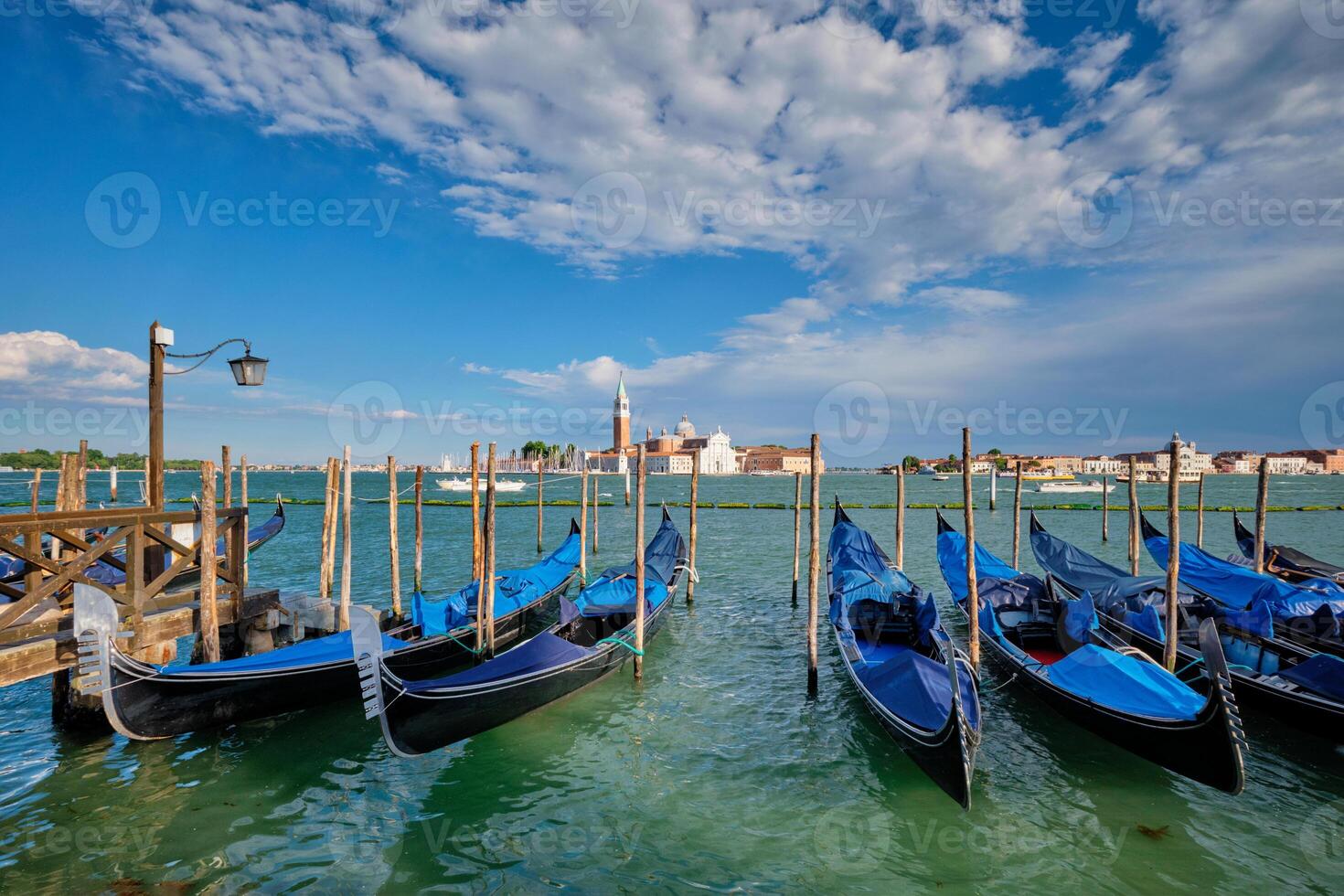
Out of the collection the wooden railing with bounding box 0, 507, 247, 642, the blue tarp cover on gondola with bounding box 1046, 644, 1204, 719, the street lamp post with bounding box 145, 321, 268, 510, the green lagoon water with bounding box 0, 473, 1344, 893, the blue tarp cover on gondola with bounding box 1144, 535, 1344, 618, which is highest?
the street lamp post with bounding box 145, 321, 268, 510

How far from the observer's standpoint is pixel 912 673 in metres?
5.44

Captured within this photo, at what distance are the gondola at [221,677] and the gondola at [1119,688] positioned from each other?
562 cm

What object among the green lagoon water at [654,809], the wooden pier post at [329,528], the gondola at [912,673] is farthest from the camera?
the wooden pier post at [329,528]

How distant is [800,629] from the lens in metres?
10.2

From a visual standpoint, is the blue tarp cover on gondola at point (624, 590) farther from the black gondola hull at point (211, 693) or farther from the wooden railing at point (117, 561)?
the wooden railing at point (117, 561)

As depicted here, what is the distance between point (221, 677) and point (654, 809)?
3842 millimetres

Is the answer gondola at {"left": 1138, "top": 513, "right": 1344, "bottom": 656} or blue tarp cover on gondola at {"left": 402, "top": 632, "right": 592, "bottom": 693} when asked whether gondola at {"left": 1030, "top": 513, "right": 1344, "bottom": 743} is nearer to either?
gondola at {"left": 1138, "top": 513, "right": 1344, "bottom": 656}

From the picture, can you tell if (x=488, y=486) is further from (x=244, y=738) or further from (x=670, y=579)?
(x=670, y=579)

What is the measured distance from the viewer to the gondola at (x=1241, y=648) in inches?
213

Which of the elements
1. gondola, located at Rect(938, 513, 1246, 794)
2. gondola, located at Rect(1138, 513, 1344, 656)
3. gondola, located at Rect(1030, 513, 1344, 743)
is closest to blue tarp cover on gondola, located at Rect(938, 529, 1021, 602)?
gondola, located at Rect(1030, 513, 1344, 743)

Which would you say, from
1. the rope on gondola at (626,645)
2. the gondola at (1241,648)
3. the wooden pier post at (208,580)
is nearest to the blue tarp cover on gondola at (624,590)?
the rope on gondola at (626,645)

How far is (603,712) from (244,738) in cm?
322

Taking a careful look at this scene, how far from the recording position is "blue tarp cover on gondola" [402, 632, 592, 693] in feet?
17.5

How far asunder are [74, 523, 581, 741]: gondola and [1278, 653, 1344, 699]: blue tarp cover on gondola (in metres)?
7.50
